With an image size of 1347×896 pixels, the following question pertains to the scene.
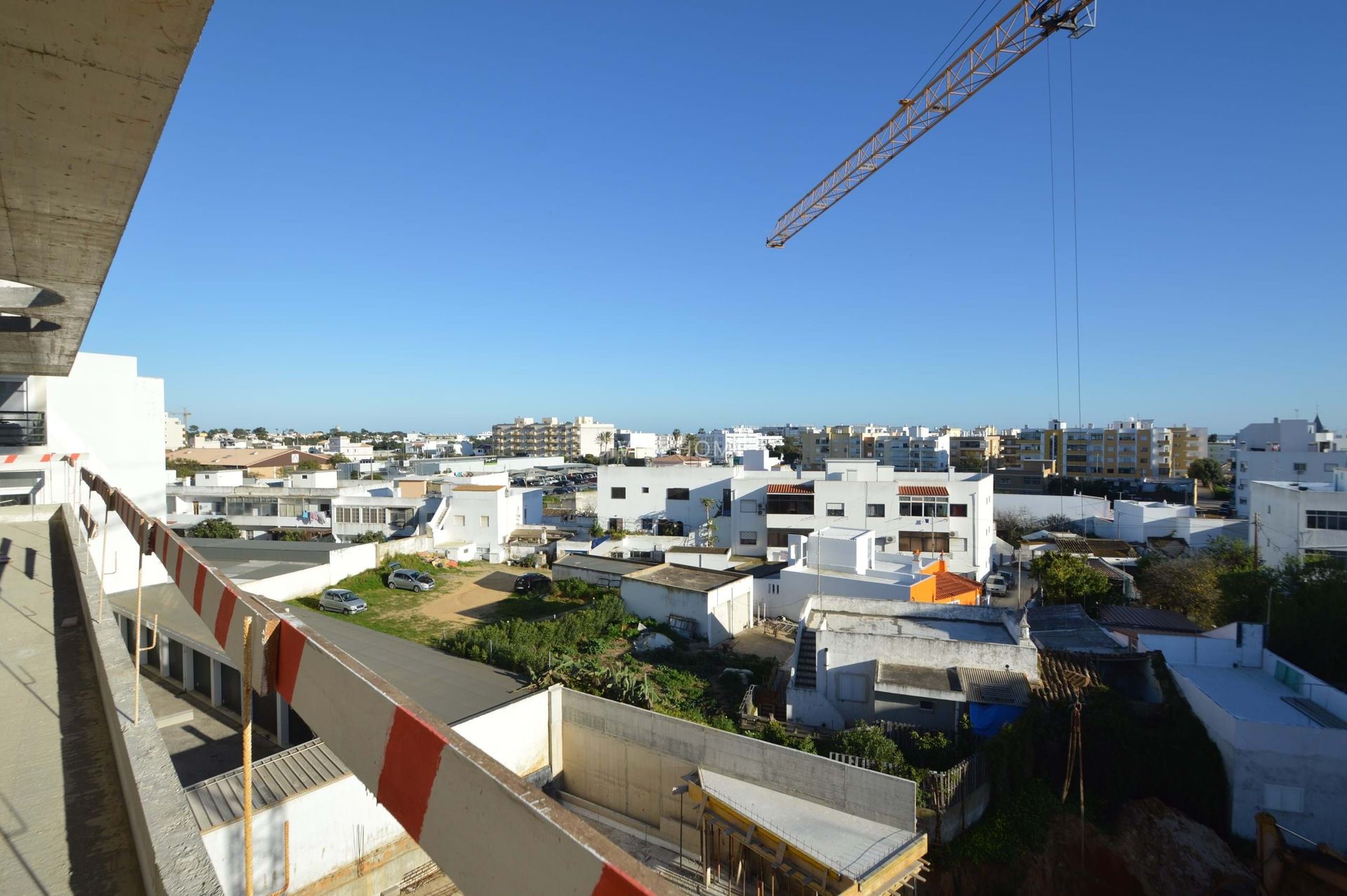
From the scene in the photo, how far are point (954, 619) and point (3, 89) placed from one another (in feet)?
51.4

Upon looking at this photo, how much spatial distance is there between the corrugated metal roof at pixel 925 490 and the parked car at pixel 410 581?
16.2 m

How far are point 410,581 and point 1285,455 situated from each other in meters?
43.2

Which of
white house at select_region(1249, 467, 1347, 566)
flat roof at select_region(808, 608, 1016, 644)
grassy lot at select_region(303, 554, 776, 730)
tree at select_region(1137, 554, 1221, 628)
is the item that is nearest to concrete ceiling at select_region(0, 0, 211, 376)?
grassy lot at select_region(303, 554, 776, 730)

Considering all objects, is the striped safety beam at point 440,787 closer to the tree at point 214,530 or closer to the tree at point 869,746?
the tree at point 869,746

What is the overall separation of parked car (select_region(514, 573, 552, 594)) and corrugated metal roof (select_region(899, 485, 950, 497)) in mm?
12726

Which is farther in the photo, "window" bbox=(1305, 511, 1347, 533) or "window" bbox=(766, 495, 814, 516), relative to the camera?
"window" bbox=(766, 495, 814, 516)

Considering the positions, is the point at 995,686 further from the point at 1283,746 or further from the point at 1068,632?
the point at 1068,632

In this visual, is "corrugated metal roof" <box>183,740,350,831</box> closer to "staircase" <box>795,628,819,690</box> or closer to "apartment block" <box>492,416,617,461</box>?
"staircase" <box>795,628,819,690</box>

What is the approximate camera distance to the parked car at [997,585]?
2256 centimetres

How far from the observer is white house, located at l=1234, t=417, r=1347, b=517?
3512cm

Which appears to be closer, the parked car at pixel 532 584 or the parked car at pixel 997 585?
the parked car at pixel 532 584

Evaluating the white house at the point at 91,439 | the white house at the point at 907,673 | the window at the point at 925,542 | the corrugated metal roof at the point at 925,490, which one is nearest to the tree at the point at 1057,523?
the window at the point at 925,542

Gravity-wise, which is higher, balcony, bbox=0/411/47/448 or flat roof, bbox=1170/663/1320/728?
balcony, bbox=0/411/47/448

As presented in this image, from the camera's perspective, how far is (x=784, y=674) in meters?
14.0
